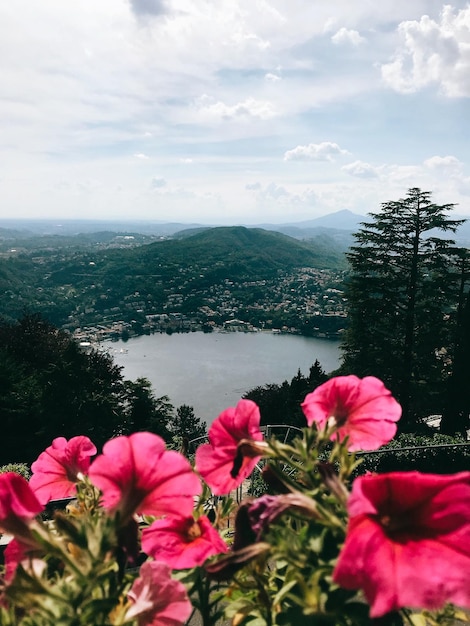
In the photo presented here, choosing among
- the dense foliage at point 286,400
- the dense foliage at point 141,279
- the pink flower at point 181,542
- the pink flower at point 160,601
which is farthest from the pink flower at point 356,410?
the dense foliage at point 141,279

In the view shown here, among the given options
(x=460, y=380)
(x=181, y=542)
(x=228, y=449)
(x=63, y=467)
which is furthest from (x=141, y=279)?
(x=181, y=542)

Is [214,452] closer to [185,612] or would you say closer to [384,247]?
[185,612]

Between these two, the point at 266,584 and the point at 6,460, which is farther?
the point at 6,460

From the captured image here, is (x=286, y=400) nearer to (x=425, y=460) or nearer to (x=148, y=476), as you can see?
(x=425, y=460)

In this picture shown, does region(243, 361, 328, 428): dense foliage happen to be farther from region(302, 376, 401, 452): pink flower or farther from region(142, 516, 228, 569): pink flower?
region(142, 516, 228, 569): pink flower

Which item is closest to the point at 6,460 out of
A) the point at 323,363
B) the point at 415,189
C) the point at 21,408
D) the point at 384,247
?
the point at 21,408

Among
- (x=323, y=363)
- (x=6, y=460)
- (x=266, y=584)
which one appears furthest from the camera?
(x=323, y=363)

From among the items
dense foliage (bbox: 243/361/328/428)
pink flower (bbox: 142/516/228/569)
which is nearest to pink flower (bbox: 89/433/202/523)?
pink flower (bbox: 142/516/228/569)
